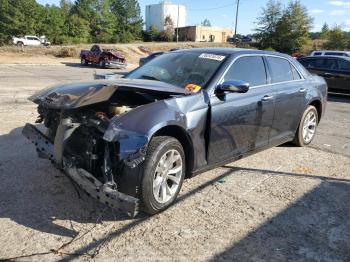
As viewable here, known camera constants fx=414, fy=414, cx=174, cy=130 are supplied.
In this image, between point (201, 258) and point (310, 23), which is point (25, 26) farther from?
point (201, 258)

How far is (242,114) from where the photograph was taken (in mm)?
5141

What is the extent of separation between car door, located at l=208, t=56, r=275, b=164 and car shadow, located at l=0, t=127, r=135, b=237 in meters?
1.47

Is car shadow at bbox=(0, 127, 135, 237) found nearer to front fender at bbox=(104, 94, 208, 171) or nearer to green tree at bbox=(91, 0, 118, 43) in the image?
front fender at bbox=(104, 94, 208, 171)

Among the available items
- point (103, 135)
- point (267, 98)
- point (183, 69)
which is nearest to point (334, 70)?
point (267, 98)

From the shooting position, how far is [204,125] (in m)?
4.62

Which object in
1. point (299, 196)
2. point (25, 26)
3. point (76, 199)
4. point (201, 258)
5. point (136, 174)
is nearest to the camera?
point (201, 258)

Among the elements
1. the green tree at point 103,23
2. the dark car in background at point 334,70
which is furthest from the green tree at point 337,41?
the dark car in background at point 334,70

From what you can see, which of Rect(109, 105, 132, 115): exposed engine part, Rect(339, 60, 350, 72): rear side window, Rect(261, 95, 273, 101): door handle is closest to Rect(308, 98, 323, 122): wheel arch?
Rect(261, 95, 273, 101): door handle

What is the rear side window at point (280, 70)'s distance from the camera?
19.6ft

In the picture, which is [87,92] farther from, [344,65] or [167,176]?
[344,65]

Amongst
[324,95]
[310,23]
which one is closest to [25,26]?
[310,23]

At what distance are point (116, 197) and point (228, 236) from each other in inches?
44.3

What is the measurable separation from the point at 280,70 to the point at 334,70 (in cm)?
984

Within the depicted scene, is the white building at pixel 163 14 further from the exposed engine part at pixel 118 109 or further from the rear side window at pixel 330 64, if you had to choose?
the exposed engine part at pixel 118 109
